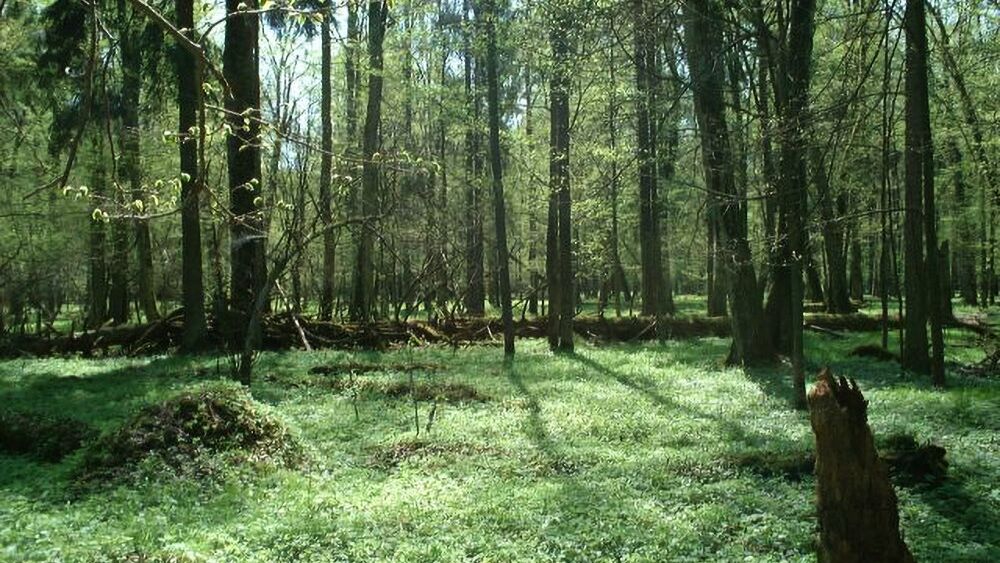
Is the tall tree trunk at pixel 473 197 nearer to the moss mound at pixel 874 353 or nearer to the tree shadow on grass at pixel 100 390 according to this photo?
the tree shadow on grass at pixel 100 390

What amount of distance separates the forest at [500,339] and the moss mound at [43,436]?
0.05 m

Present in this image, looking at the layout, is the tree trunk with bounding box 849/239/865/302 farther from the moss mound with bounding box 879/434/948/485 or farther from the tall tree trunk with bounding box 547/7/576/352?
the moss mound with bounding box 879/434/948/485

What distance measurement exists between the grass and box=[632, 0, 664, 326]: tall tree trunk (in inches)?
206

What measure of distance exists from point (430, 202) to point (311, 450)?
15549mm

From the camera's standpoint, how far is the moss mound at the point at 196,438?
708 centimetres

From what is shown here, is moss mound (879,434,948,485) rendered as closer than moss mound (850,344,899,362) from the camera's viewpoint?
Yes

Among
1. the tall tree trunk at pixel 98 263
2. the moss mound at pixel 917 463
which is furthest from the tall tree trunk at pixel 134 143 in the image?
the moss mound at pixel 917 463

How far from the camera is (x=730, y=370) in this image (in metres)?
14.2

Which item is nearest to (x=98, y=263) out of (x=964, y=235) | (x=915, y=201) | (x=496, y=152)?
(x=496, y=152)

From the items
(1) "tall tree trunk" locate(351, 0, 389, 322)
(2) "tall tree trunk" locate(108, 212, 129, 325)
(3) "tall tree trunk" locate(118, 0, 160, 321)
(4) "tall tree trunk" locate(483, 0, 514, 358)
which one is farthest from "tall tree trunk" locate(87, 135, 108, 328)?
(4) "tall tree trunk" locate(483, 0, 514, 358)

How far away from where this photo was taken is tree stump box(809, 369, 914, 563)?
428cm

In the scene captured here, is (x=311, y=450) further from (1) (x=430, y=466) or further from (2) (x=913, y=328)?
(2) (x=913, y=328)

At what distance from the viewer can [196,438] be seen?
748 centimetres

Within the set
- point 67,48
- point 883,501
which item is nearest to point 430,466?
point 883,501
